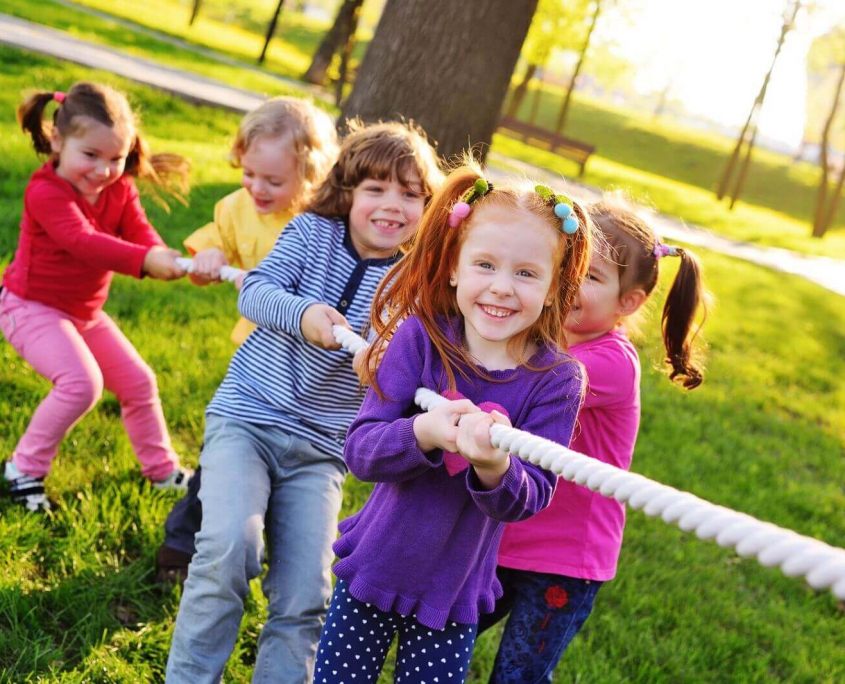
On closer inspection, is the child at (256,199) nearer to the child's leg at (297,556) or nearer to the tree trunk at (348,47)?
the child's leg at (297,556)

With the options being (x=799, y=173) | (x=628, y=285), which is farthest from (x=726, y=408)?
(x=799, y=173)

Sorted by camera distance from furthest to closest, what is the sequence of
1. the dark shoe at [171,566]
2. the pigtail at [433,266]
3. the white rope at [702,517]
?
the dark shoe at [171,566], the pigtail at [433,266], the white rope at [702,517]

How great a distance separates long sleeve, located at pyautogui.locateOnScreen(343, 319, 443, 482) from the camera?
1837mm

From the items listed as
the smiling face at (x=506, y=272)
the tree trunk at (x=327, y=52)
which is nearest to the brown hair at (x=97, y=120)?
the smiling face at (x=506, y=272)

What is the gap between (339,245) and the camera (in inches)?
110

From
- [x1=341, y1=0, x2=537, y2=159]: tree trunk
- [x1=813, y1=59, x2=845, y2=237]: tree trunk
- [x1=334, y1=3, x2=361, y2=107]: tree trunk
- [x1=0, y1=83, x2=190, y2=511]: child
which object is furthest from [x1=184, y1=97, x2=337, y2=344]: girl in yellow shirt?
[x1=813, y1=59, x2=845, y2=237]: tree trunk

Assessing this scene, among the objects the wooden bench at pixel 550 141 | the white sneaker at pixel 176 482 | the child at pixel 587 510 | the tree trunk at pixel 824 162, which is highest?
the tree trunk at pixel 824 162

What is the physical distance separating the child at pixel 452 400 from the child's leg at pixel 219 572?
39 centimetres

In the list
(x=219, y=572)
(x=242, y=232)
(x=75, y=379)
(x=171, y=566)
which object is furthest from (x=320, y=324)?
(x=75, y=379)

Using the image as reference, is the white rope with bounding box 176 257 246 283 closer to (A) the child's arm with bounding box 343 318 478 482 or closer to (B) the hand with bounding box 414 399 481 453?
(A) the child's arm with bounding box 343 318 478 482

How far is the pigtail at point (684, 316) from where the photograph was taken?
106 inches

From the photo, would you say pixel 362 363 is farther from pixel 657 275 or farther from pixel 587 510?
pixel 657 275

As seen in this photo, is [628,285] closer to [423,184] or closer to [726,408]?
[423,184]

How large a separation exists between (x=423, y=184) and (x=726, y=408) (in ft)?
15.4
